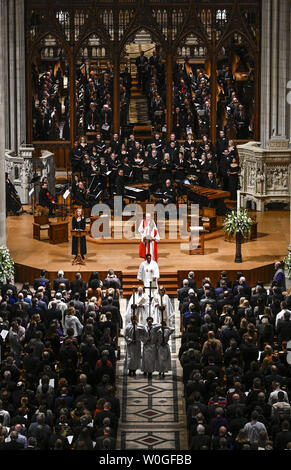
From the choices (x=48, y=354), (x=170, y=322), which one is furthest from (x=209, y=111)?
(x=48, y=354)

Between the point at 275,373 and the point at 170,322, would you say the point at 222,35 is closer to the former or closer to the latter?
the point at 170,322

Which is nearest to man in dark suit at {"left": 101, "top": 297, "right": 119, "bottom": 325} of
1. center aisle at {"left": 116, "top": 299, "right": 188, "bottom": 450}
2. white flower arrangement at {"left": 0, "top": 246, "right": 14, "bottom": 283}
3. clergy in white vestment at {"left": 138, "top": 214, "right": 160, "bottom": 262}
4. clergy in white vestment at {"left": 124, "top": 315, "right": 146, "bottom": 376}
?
clergy in white vestment at {"left": 124, "top": 315, "right": 146, "bottom": 376}

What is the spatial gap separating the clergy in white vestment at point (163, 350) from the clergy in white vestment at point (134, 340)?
0.35 m

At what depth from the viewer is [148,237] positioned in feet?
94.4

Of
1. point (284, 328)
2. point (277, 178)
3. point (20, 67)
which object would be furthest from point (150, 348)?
point (20, 67)

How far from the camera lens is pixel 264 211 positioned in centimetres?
3647

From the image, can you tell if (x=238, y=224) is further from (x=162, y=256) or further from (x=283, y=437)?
(x=283, y=437)

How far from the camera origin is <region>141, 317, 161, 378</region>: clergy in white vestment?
23594 mm

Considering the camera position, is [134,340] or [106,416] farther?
[134,340]

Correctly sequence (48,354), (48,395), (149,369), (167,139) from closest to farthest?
(48,395) → (48,354) → (149,369) → (167,139)

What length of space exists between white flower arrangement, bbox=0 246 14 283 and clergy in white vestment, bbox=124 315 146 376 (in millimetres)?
4948

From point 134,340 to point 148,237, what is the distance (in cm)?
544

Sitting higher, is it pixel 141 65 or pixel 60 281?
pixel 141 65

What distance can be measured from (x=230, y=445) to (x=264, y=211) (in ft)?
64.0
